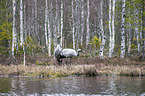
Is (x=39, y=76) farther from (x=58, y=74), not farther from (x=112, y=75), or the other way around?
(x=112, y=75)

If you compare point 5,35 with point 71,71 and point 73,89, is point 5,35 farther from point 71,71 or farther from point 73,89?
point 73,89

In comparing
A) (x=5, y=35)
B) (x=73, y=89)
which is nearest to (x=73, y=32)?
(x=5, y=35)

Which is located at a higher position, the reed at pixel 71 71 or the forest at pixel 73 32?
the forest at pixel 73 32

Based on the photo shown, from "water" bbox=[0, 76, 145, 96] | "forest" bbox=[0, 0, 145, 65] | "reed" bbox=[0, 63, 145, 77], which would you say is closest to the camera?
"water" bbox=[0, 76, 145, 96]

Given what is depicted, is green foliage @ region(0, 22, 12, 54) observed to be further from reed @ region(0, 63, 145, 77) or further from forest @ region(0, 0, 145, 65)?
reed @ region(0, 63, 145, 77)

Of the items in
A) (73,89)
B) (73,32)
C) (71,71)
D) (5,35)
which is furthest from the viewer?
(73,32)

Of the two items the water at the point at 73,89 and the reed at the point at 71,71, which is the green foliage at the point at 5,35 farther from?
the water at the point at 73,89

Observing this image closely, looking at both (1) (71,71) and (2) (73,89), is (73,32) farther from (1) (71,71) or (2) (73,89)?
(2) (73,89)

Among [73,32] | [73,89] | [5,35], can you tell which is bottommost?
[73,89]

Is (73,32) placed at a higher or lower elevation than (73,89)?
higher

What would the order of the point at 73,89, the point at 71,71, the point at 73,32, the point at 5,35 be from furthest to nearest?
the point at 73,32
the point at 5,35
the point at 71,71
the point at 73,89

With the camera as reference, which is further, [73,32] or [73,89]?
[73,32]

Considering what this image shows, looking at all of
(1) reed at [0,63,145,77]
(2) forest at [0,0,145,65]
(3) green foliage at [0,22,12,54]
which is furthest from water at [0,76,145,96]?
(3) green foliage at [0,22,12,54]

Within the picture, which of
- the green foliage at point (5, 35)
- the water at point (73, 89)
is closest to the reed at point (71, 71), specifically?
the water at point (73, 89)
